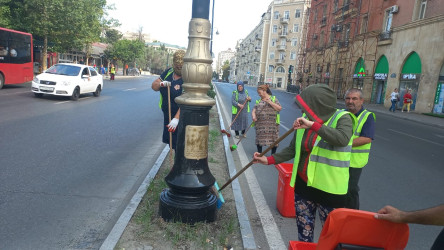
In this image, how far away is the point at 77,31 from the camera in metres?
26.5

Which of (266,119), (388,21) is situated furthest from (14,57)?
(388,21)

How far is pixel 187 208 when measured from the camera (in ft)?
11.1

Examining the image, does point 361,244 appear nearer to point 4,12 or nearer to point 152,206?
point 152,206

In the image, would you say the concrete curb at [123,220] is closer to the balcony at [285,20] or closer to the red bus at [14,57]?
the red bus at [14,57]

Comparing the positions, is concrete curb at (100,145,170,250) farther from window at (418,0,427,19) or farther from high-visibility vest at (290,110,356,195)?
window at (418,0,427,19)

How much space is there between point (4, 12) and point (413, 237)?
2716 centimetres

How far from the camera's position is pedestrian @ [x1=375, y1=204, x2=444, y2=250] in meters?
1.46

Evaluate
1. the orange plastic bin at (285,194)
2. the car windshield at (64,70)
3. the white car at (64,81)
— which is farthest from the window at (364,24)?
the orange plastic bin at (285,194)

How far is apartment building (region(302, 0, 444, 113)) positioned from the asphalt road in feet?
69.2

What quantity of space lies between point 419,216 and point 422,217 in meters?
0.01

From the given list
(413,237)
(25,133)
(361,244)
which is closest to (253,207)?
(413,237)

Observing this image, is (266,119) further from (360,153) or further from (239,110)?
(360,153)

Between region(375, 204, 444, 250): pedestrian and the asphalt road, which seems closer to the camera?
region(375, 204, 444, 250): pedestrian

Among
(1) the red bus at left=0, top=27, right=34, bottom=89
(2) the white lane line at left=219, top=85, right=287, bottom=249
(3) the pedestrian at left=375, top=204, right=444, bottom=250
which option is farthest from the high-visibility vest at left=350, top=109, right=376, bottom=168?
(1) the red bus at left=0, top=27, right=34, bottom=89
